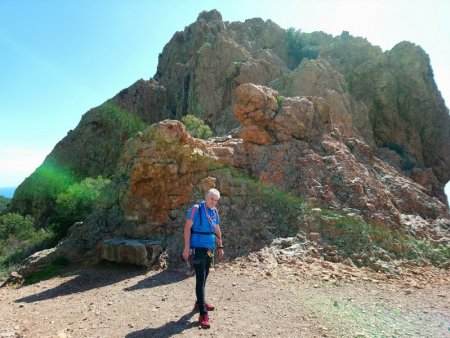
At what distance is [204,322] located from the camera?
581 centimetres

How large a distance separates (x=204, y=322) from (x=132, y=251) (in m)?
5.47

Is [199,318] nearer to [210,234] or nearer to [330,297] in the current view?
[210,234]

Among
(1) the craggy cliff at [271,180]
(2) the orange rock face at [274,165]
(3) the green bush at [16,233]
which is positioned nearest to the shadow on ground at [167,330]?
(1) the craggy cliff at [271,180]

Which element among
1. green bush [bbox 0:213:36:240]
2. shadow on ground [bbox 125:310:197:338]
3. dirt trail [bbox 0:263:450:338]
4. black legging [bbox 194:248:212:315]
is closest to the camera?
shadow on ground [bbox 125:310:197:338]

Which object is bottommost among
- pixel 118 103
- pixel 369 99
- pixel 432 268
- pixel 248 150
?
pixel 432 268

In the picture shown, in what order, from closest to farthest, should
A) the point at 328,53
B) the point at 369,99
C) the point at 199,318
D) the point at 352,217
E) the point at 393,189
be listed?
the point at 199,318 → the point at 352,217 → the point at 393,189 → the point at 369,99 → the point at 328,53

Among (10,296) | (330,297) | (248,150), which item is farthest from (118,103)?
(330,297)

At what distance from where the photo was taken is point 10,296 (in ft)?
31.4

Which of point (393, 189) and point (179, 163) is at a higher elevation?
point (179, 163)

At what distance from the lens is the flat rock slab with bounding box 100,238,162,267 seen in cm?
1056

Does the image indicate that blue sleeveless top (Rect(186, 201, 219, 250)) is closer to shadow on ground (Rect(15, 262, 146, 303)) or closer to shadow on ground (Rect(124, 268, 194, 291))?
shadow on ground (Rect(124, 268, 194, 291))

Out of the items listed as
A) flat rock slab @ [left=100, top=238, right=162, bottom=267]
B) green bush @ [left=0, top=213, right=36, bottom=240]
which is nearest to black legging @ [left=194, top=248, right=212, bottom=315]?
flat rock slab @ [left=100, top=238, right=162, bottom=267]

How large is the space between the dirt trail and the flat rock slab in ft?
1.05

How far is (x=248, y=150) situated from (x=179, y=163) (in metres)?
3.12
